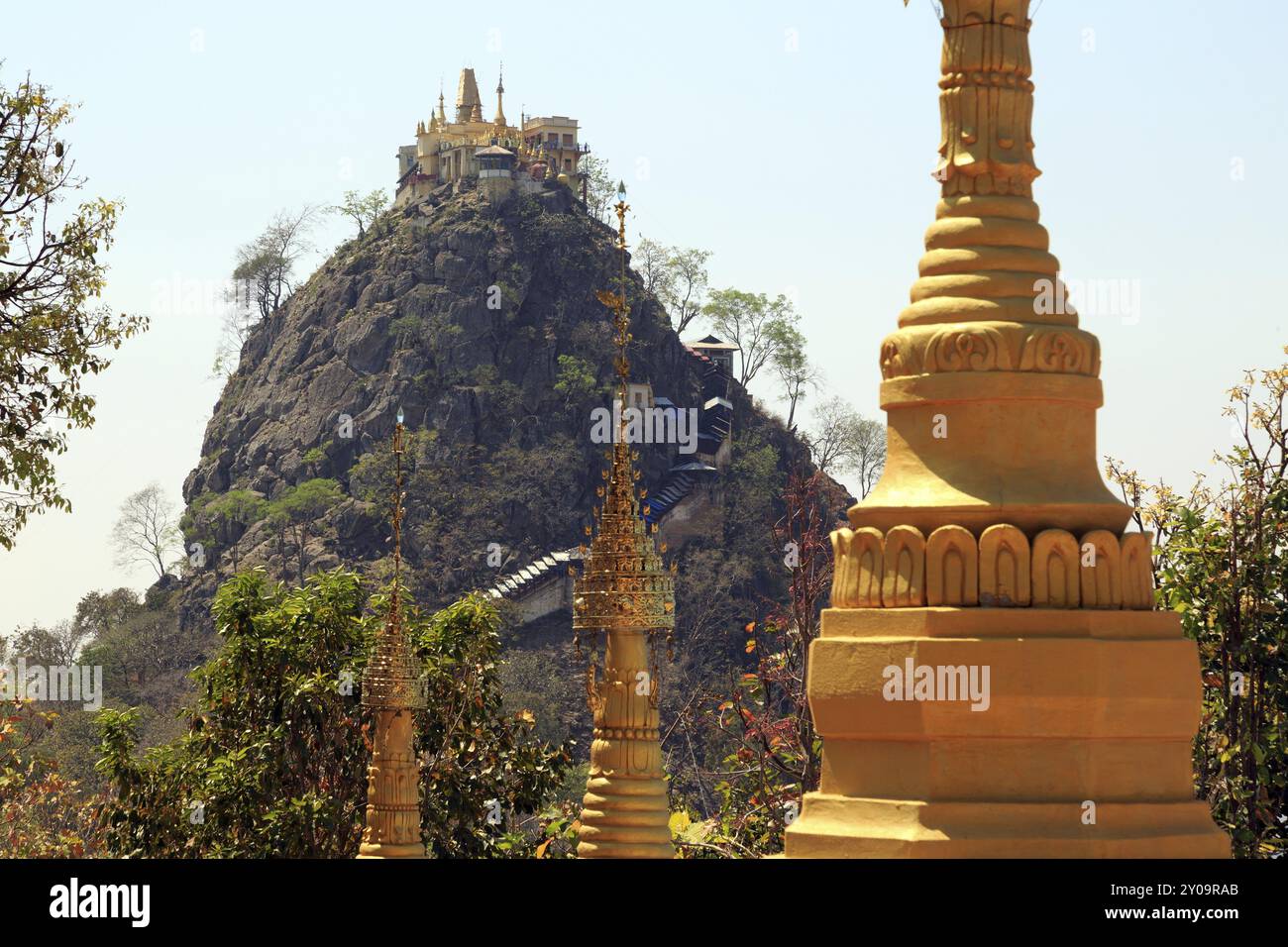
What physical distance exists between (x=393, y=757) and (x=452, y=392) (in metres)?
92.4

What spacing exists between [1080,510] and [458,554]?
9026cm

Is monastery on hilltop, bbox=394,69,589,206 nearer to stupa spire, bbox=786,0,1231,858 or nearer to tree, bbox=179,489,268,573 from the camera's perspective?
tree, bbox=179,489,268,573

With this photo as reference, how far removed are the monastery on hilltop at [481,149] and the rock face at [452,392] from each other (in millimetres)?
2038

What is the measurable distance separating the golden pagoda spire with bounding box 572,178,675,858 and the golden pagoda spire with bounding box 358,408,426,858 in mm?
2806

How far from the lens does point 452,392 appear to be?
4281 inches

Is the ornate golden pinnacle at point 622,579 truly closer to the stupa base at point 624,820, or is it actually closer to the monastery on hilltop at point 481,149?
the stupa base at point 624,820

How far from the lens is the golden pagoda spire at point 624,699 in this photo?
14.0 m

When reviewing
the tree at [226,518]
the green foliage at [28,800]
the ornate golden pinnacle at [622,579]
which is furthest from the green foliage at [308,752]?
the tree at [226,518]

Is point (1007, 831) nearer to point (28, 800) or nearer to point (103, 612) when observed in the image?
point (28, 800)
